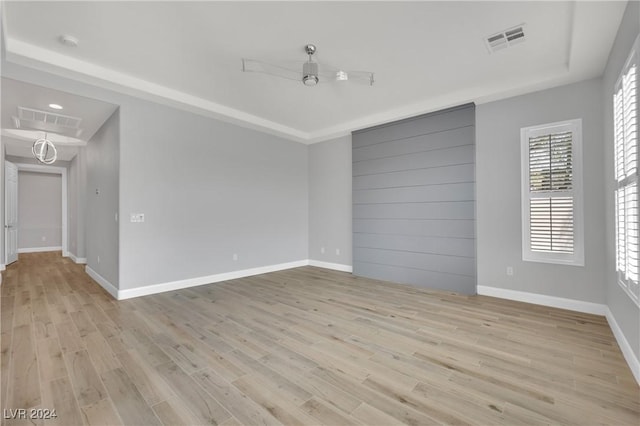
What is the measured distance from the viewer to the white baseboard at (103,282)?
13.7 ft

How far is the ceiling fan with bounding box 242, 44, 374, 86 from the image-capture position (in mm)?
3125

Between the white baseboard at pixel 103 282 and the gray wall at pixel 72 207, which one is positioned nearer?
the white baseboard at pixel 103 282

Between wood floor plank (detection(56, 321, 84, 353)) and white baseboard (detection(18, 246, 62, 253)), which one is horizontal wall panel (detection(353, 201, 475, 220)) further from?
white baseboard (detection(18, 246, 62, 253))

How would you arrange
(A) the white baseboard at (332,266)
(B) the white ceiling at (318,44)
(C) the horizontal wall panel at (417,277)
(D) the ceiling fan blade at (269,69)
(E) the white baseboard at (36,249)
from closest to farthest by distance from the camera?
1. (B) the white ceiling at (318,44)
2. (D) the ceiling fan blade at (269,69)
3. (C) the horizontal wall panel at (417,277)
4. (A) the white baseboard at (332,266)
5. (E) the white baseboard at (36,249)

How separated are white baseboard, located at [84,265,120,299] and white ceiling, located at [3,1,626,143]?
2.85 metres

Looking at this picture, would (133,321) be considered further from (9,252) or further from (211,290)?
(9,252)

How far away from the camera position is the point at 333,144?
6.30 meters

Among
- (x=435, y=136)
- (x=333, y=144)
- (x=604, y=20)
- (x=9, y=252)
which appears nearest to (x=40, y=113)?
(x=9, y=252)

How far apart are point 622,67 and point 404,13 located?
1932mm

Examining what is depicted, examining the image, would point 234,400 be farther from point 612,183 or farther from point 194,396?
point 612,183

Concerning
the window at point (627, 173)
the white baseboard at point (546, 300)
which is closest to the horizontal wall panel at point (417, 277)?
the white baseboard at point (546, 300)

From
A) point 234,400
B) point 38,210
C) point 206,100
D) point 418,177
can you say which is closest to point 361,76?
point 418,177

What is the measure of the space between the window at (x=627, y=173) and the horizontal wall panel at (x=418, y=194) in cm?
178

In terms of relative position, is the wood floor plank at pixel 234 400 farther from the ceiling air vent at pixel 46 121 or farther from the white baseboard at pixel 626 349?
the ceiling air vent at pixel 46 121
